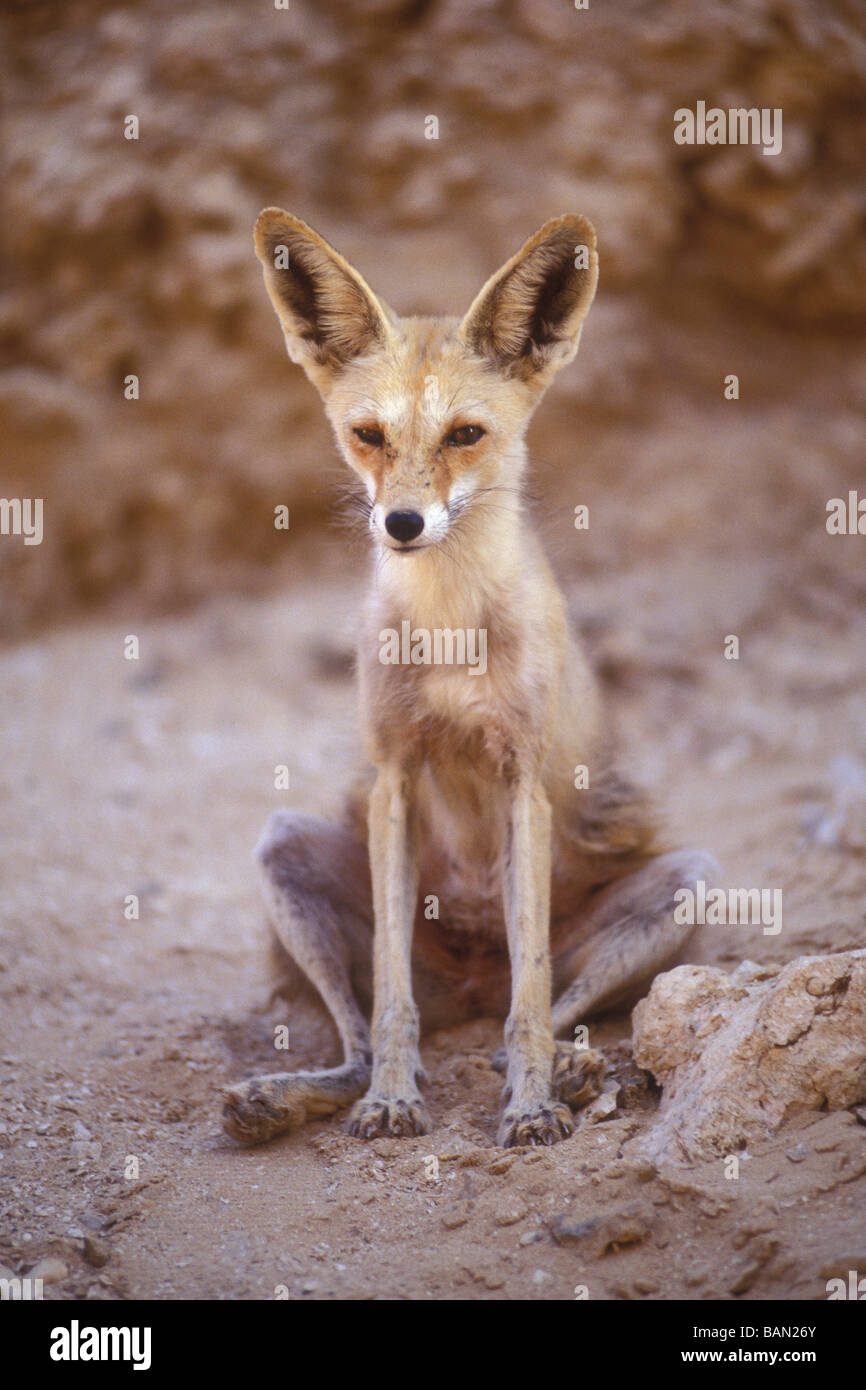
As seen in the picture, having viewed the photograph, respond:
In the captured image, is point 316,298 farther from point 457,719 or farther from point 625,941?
point 625,941

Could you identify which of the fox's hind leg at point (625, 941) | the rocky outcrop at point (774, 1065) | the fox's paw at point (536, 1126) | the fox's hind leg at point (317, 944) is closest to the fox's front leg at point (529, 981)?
the fox's paw at point (536, 1126)

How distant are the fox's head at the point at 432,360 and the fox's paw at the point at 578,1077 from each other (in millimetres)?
1753

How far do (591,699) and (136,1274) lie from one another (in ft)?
9.27

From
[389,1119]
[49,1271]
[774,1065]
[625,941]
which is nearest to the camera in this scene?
[49,1271]

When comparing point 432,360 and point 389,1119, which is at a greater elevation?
point 432,360

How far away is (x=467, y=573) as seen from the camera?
4141mm

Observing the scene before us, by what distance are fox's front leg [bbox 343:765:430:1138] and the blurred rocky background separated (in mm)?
5197

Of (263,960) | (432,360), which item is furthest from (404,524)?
(263,960)

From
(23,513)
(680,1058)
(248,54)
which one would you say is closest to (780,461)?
(248,54)

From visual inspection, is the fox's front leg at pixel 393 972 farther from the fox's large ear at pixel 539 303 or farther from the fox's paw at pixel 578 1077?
the fox's large ear at pixel 539 303

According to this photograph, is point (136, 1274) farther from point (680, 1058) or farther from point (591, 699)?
point (591, 699)

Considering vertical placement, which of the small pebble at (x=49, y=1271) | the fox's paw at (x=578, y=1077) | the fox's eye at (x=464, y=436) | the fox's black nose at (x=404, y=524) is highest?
the fox's eye at (x=464, y=436)

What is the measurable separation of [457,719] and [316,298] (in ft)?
5.29

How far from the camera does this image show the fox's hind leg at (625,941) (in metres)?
4.21
